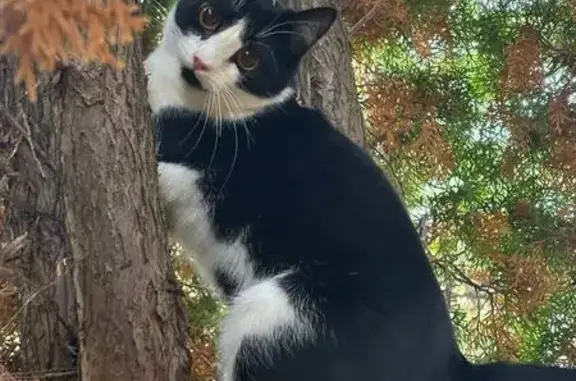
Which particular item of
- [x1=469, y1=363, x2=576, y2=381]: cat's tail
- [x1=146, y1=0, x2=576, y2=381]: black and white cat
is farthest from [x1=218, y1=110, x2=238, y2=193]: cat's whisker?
[x1=469, y1=363, x2=576, y2=381]: cat's tail

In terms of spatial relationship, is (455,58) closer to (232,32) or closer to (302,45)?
(302,45)

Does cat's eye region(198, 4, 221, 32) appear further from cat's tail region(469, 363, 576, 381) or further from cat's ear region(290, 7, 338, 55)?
cat's tail region(469, 363, 576, 381)

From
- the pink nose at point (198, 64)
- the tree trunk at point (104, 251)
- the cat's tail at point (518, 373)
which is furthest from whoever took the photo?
the pink nose at point (198, 64)

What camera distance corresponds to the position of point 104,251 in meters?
1.05

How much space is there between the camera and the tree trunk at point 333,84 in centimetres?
162

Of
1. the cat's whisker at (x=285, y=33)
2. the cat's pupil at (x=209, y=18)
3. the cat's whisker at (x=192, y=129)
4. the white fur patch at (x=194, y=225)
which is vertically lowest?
the white fur patch at (x=194, y=225)

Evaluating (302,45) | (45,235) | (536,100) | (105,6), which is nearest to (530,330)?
(536,100)

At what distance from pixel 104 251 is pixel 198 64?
1.37 ft

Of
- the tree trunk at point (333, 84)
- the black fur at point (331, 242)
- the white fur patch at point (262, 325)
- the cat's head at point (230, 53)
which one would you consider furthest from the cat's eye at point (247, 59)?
the white fur patch at point (262, 325)

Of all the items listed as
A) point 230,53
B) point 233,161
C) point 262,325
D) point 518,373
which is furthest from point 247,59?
point 518,373

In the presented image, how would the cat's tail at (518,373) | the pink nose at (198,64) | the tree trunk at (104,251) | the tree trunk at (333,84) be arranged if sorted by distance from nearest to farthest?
the tree trunk at (104,251)
the cat's tail at (518,373)
the pink nose at (198,64)
the tree trunk at (333,84)

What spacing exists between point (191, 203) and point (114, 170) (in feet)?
1.21

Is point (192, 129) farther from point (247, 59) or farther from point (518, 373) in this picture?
point (518, 373)

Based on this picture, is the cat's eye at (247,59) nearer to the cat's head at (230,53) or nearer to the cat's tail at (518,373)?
the cat's head at (230,53)
